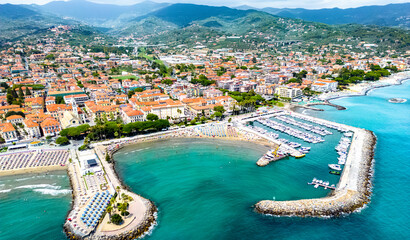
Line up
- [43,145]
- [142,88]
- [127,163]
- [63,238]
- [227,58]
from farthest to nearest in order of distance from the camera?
1. [227,58]
2. [142,88]
3. [43,145]
4. [127,163]
5. [63,238]

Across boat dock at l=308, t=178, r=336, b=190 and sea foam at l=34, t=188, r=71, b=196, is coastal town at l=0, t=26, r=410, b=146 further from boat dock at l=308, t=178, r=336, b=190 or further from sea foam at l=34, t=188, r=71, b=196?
boat dock at l=308, t=178, r=336, b=190

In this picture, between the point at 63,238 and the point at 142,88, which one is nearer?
the point at 63,238

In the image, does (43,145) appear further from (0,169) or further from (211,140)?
(211,140)

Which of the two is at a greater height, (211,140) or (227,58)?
(227,58)

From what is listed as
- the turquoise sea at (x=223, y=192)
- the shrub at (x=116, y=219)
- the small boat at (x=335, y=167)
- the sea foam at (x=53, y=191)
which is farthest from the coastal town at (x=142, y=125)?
the turquoise sea at (x=223, y=192)

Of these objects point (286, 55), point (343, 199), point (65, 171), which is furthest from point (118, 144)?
point (286, 55)

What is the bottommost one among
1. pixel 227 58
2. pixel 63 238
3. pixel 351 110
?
pixel 63 238
